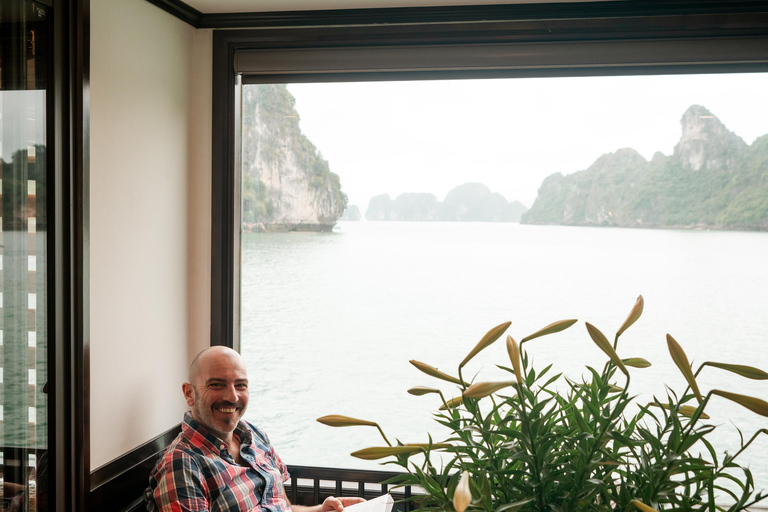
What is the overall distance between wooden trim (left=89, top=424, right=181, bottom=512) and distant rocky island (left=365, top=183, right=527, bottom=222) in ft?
4.31

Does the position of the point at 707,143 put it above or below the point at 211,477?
above

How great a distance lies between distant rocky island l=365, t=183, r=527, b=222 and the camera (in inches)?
111

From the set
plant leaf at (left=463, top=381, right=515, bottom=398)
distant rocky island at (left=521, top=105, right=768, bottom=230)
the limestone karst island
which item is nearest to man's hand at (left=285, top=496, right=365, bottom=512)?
the limestone karst island

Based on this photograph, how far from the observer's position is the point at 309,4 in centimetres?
261

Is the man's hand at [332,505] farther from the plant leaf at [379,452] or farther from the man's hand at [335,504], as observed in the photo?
the plant leaf at [379,452]

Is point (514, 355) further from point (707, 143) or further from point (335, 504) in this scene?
point (707, 143)

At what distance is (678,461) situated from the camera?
72 cm

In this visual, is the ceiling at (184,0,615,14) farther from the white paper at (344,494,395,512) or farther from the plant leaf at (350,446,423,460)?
the plant leaf at (350,446,423,460)

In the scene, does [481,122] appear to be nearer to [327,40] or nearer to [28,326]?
[327,40]

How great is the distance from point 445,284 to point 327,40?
3.75ft

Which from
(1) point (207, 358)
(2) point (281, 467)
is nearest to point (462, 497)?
(1) point (207, 358)

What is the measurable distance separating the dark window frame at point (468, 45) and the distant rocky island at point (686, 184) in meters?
A: 0.28

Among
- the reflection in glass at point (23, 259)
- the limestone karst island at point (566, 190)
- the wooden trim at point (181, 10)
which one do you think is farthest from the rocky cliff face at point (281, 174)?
the reflection in glass at point (23, 259)

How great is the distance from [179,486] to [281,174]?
1426mm
